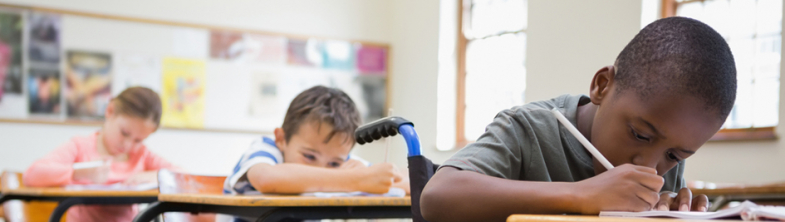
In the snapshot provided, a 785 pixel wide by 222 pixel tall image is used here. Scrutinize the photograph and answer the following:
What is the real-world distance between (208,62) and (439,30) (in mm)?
2009

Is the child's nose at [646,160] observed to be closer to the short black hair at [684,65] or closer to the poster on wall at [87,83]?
the short black hair at [684,65]

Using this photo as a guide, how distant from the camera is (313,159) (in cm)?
197

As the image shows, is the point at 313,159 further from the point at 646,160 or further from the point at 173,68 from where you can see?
the point at 173,68

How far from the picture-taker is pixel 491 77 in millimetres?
5605

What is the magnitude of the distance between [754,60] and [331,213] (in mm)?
2945

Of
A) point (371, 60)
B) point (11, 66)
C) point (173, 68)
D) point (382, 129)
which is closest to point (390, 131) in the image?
point (382, 129)

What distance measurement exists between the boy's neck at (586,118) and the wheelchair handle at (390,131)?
0.26 m

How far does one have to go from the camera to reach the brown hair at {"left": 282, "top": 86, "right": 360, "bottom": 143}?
196cm

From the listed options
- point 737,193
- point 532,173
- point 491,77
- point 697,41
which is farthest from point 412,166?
point 491,77

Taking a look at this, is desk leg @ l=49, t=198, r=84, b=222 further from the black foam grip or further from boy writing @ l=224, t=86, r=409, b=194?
the black foam grip

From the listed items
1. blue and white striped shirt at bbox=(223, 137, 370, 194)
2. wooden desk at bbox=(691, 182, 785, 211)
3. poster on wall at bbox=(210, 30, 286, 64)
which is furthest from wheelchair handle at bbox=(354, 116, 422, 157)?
poster on wall at bbox=(210, 30, 286, 64)

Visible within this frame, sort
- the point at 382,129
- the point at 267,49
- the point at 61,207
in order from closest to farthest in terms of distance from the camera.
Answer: the point at 382,129, the point at 61,207, the point at 267,49

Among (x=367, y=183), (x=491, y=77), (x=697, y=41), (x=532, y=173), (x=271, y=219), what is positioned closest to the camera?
(x=697, y=41)

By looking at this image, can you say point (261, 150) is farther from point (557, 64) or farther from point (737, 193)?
point (557, 64)
